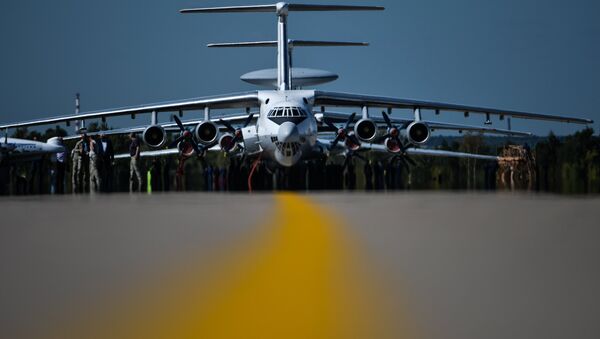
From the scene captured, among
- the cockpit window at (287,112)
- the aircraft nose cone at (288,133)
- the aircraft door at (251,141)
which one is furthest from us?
the aircraft door at (251,141)

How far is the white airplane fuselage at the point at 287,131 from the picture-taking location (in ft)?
92.3

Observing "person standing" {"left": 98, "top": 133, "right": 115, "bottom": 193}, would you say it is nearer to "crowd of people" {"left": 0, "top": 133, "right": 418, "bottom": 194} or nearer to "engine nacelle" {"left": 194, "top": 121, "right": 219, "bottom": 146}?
"crowd of people" {"left": 0, "top": 133, "right": 418, "bottom": 194}

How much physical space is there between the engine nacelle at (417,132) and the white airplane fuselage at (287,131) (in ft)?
11.5

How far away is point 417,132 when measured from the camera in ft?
102

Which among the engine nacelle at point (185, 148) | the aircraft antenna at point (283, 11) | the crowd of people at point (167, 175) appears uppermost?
the aircraft antenna at point (283, 11)

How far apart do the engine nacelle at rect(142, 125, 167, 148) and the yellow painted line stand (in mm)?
23171

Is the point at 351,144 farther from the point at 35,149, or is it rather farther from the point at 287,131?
the point at 35,149

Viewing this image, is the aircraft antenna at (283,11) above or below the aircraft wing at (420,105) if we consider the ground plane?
above

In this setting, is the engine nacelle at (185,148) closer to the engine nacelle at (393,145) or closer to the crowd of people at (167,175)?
the crowd of people at (167,175)

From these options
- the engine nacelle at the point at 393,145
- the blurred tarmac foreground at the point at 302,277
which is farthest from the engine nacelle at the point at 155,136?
the blurred tarmac foreground at the point at 302,277

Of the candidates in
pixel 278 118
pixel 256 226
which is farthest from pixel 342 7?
pixel 256 226

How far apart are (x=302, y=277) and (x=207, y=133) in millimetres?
25061

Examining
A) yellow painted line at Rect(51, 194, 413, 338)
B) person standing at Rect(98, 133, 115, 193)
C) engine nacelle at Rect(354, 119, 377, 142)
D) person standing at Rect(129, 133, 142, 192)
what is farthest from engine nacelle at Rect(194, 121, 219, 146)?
yellow painted line at Rect(51, 194, 413, 338)

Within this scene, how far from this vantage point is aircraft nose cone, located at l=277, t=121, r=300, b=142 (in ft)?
91.2
